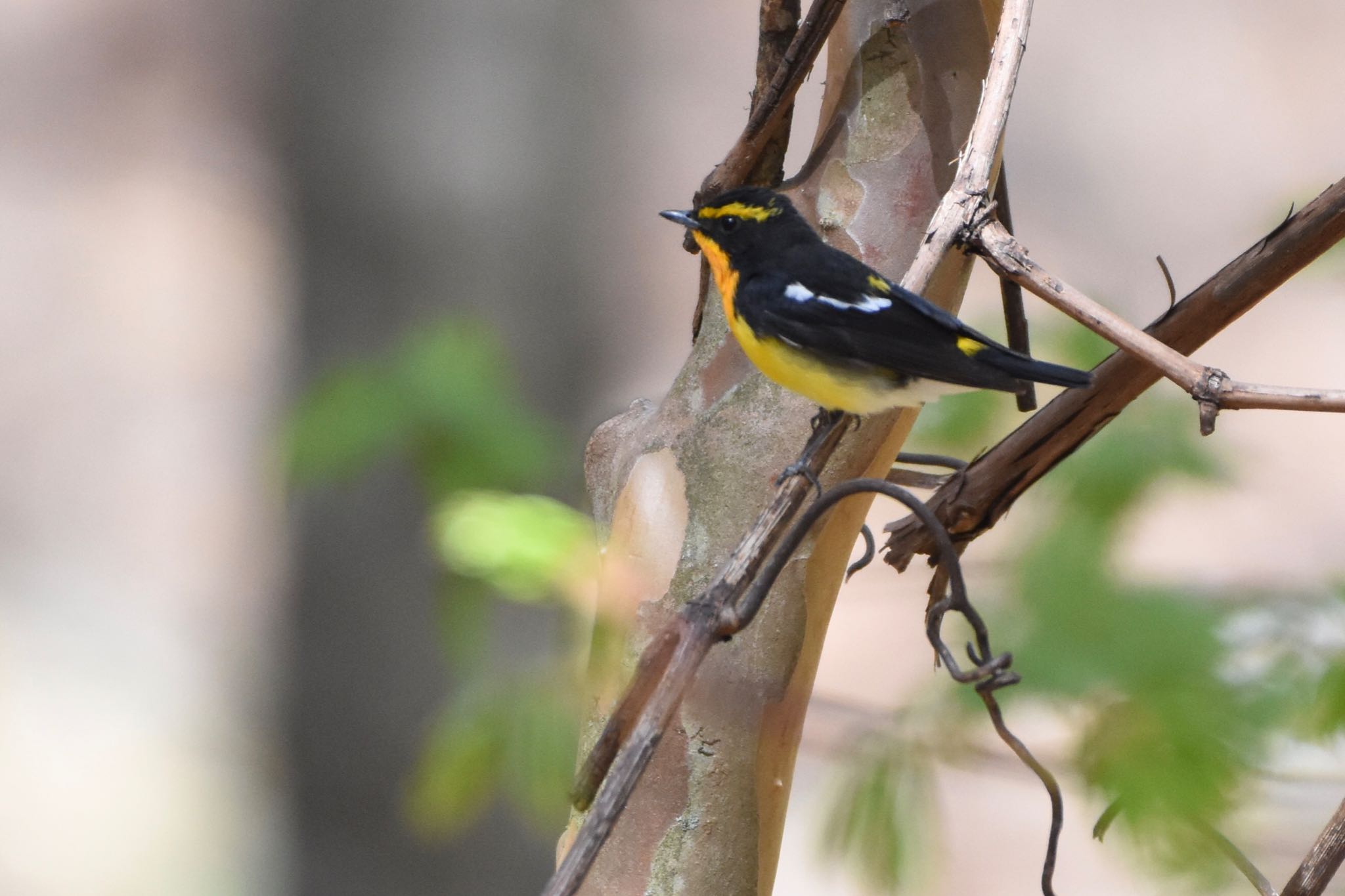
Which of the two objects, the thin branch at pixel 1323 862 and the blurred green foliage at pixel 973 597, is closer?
the blurred green foliage at pixel 973 597

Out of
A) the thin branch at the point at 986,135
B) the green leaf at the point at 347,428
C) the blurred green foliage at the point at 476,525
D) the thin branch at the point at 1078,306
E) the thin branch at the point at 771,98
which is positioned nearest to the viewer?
the thin branch at the point at 1078,306

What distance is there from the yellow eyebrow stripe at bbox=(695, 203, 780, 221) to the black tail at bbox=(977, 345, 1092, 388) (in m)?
0.26

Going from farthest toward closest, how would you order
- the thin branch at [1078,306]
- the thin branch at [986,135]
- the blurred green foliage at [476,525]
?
the blurred green foliage at [476,525] < the thin branch at [986,135] < the thin branch at [1078,306]

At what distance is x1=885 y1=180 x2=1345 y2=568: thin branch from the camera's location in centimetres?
99

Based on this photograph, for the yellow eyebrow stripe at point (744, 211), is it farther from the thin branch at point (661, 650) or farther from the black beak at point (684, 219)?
the thin branch at point (661, 650)

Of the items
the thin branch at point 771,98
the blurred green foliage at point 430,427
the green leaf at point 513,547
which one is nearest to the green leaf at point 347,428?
the blurred green foliage at point 430,427

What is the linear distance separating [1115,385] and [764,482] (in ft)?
1.11

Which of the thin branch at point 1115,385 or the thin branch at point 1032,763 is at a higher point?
the thin branch at point 1115,385

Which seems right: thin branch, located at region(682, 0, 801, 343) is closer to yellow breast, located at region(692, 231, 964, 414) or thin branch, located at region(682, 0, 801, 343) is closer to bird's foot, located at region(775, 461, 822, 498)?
yellow breast, located at region(692, 231, 964, 414)

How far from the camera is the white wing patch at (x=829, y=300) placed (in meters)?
1.21

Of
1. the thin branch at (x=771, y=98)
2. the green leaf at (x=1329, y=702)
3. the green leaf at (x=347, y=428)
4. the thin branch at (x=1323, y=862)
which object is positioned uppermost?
the thin branch at (x=771, y=98)

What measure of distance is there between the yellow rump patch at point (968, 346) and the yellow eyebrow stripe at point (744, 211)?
23 centimetres

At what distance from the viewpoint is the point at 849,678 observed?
440 centimetres

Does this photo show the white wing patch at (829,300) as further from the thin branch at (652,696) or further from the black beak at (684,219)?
the thin branch at (652,696)
